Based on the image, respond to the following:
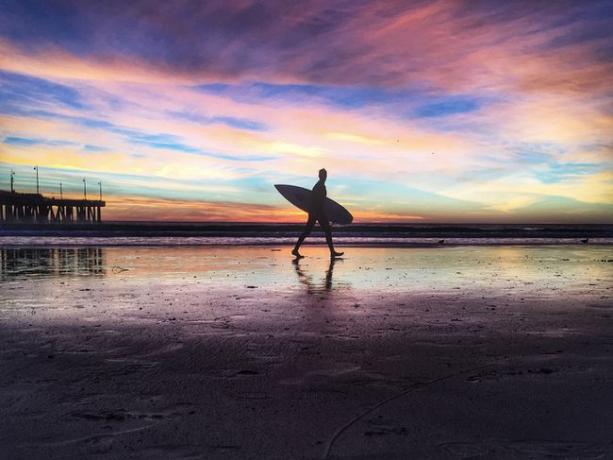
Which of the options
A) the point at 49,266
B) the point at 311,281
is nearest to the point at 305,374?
the point at 311,281

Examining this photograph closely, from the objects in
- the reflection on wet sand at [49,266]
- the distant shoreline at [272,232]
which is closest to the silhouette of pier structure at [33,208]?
the distant shoreline at [272,232]

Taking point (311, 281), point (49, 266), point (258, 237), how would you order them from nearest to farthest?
1. point (311, 281)
2. point (49, 266)
3. point (258, 237)

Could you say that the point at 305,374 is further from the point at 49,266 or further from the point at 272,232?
the point at 272,232

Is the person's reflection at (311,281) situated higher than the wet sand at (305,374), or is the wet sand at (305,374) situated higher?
the person's reflection at (311,281)

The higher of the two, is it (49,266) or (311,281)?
(49,266)

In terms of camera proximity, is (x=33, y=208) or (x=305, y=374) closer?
(x=305, y=374)

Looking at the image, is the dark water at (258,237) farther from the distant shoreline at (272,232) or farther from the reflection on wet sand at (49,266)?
the reflection on wet sand at (49,266)

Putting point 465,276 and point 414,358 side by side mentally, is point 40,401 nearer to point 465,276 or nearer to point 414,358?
point 414,358

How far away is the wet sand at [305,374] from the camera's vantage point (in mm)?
2631

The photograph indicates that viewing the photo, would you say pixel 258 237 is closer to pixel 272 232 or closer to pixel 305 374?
pixel 272 232

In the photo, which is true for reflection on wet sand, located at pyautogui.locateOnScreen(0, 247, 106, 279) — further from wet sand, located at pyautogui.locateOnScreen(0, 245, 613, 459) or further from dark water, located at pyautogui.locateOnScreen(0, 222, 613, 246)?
dark water, located at pyautogui.locateOnScreen(0, 222, 613, 246)

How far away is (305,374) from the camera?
374 cm

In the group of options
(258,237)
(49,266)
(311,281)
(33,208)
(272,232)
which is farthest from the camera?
(33,208)

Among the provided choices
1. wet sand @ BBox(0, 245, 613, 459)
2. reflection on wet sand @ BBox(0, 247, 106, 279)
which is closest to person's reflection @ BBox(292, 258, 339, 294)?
wet sand @ BBox(0, 245, 613, 459)
